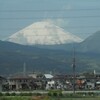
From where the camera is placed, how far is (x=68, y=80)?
378 ft

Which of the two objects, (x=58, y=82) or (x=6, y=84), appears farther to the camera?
(x=58, y=82)

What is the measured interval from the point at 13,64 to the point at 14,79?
286ft

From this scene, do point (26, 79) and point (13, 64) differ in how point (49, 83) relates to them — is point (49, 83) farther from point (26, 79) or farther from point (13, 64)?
point (13, 64)

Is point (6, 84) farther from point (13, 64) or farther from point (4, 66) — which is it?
point (13, 64)

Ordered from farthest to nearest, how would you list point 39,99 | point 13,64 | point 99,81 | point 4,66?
1. point 13,64
2. point 4,66
3. point 99,81
4. point 39,99

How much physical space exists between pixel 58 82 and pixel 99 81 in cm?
1146

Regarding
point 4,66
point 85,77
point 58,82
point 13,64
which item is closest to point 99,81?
point 85,77

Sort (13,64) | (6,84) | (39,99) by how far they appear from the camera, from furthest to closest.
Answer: (13,64)
(6,84)
(39,99)

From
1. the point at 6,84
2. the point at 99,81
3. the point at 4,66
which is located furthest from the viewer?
the point at 4,66

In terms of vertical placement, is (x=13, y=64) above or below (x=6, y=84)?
above

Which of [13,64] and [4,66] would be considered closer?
[4,66]

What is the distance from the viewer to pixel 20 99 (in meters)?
29.7

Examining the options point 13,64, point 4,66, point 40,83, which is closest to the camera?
point 40,83

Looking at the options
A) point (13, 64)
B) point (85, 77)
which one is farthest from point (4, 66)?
point (85, 77)
